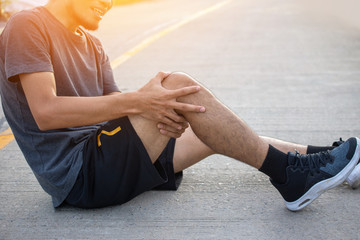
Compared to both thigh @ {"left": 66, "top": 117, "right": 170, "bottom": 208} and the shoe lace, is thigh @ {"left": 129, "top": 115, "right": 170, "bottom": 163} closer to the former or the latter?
thigh @ {"left": 66, "top": 117, "right": 170, "bottom": 208}

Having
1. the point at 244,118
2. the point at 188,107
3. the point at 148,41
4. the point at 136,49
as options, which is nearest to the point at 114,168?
the point at 188,107

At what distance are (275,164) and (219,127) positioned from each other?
382 millimetres

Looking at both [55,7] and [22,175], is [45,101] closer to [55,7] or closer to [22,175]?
[55,7]

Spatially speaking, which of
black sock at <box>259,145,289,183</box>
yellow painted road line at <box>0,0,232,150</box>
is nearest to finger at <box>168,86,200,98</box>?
black sock at <box>259,145,289,183</box>

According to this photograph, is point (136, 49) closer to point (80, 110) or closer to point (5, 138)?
point (5, 138)

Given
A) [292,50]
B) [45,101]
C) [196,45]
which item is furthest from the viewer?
[196,45]

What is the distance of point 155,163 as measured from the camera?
2.91 m

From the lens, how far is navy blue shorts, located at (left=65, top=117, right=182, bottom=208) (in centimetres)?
270

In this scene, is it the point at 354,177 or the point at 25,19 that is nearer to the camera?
the point at 25,19

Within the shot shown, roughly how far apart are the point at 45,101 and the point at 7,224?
751mm

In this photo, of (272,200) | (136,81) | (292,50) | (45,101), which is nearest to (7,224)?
(45,101)

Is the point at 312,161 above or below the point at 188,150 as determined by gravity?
above

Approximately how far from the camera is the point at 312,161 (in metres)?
2.83

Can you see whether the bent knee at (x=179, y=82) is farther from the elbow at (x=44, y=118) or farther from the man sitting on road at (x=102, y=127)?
the elbow at (x=44, y=118)
